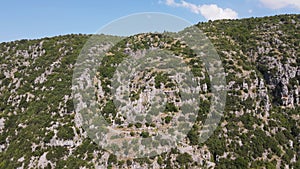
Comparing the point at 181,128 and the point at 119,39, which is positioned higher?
the point at 119,39

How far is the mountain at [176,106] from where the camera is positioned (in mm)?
53781

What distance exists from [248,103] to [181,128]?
15.1m

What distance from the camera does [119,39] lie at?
300 ft

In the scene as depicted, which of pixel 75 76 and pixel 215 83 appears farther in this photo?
pixel 75 76

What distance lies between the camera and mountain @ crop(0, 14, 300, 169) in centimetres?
5378

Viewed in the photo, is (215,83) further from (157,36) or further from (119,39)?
(119,39)

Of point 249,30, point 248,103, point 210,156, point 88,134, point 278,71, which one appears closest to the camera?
point 210,156

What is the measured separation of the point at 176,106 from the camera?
2288 inches

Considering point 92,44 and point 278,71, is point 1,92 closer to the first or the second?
point 92,44

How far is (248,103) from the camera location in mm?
62156

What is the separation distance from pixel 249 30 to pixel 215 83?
1112 inches

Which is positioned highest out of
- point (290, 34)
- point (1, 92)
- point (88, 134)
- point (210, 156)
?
point (290, 34)

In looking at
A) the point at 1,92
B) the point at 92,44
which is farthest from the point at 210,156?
the point at 1,92

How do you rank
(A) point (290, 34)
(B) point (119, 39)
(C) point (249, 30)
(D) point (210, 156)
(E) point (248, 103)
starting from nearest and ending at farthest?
(D) point (210, 156) < (E) point (248, 103) < (A) point (290, 34) < (C) point (249, 30) < (B) point (119, 39)
